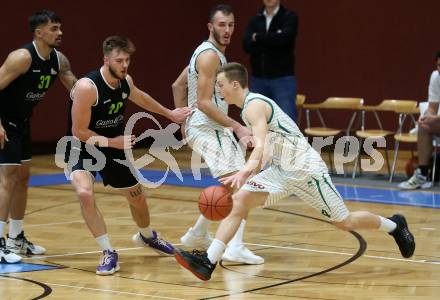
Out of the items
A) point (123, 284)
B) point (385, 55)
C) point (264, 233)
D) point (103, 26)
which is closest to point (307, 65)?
point (385, 55)

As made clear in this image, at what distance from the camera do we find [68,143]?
8.15 meters

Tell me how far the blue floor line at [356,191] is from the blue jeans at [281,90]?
4.45ft

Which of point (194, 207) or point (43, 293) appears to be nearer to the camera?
point (43, 293)

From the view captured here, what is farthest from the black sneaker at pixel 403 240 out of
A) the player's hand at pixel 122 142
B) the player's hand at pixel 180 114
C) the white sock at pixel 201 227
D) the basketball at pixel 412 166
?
the basketball at pixel 412 166

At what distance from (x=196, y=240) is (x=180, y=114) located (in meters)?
1.22

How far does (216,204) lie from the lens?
294 inches

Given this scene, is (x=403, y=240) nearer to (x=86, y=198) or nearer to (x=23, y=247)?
(x=86, y=198)

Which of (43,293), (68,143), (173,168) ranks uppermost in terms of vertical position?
(68,143)

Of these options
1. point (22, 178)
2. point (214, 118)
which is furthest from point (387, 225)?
point (22, 178)

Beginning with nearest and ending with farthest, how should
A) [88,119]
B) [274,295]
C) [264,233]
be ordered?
[274,295]
[88,119]
[264,233]

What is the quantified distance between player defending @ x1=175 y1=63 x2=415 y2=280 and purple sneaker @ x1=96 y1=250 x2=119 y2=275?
71cm

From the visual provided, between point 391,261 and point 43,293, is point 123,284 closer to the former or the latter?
point 43,293

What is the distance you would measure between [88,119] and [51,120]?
30.7ft

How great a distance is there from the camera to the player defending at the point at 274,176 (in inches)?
290
